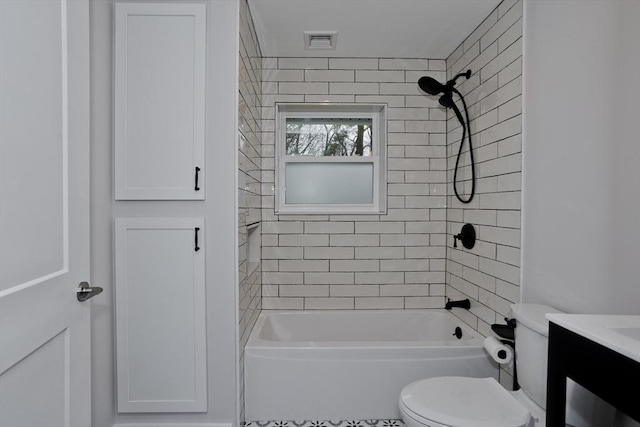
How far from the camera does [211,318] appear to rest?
1.76 metres

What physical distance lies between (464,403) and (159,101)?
6.33 ft

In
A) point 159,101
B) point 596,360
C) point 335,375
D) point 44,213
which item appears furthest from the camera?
point 335,375

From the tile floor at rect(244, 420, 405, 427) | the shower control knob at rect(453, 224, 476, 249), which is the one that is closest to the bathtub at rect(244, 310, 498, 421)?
the tile floor at rect(244, 420, 405, 427)

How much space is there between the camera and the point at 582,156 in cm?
148

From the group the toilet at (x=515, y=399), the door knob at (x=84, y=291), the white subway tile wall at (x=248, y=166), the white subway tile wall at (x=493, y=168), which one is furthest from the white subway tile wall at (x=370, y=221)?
the door knob at (x=84, y=291)

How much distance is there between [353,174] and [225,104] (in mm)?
1285

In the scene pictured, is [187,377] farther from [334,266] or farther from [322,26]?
[322,26]

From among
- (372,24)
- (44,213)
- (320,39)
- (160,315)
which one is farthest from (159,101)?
(372,24)

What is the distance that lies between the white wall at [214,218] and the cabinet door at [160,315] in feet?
0.14

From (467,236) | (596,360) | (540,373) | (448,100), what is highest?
(448,100)

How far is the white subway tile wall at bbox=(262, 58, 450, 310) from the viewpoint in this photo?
2605 millimetres

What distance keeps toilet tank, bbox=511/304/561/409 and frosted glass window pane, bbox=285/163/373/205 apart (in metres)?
1.46

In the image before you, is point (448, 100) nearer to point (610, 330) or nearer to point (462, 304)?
point (462, 304)

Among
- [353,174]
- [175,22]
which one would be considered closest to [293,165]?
[353,174]
